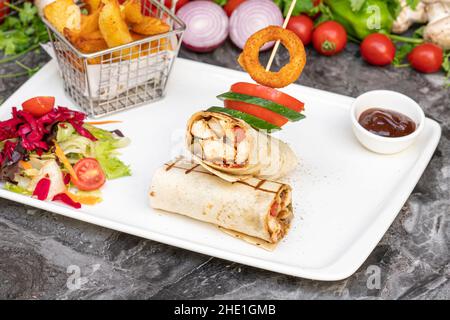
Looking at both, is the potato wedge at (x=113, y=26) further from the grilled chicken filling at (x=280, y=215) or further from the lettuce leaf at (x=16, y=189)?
the grilled chicken filling at (x=280, y=215)

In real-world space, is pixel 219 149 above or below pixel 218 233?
above

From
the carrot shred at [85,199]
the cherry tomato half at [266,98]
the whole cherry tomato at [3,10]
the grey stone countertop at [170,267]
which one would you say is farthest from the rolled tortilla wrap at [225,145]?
the whole cherry tomato at [3,10]

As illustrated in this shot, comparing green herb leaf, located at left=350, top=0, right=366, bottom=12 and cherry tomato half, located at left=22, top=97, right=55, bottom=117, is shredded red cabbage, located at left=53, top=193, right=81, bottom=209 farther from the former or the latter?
green herb leaf, located at left=350, top=0, right=366, bottom=12

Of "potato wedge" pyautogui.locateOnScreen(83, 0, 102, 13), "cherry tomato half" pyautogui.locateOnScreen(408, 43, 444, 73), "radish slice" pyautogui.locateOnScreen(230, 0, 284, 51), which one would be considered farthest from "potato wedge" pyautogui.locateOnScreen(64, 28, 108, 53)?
"cherry tomato half" pyautogui.locateOnScreen(408, 43, 444, 73)

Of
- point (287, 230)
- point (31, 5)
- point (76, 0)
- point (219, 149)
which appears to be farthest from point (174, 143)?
point (31, 5)

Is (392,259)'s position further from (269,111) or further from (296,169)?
(269,111)

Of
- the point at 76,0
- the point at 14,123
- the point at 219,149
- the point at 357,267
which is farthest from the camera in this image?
the point at 76,0

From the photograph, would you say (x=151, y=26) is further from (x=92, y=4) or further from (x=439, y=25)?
(x=439, y=25)

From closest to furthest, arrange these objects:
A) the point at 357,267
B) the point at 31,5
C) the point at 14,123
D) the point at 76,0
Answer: the point at 357,267, the point at 14,123, the point at 76,0, the point at 31,5
